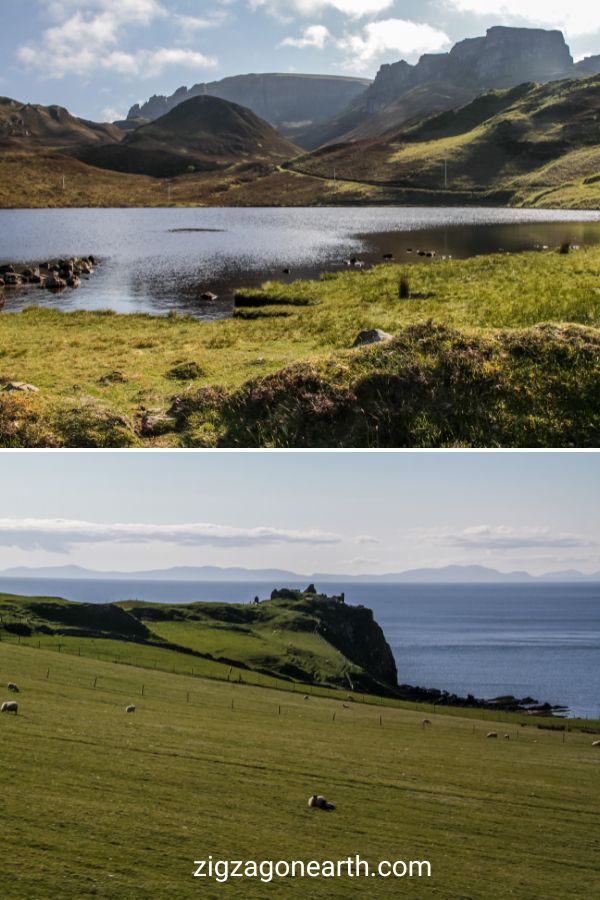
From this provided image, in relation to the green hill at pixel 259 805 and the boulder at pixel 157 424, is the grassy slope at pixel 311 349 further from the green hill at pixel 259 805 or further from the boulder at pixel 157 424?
the green hill at pixel 259 805

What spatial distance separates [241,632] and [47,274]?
42090 mm

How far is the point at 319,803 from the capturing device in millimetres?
18562

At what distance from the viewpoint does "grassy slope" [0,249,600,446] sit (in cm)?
1838

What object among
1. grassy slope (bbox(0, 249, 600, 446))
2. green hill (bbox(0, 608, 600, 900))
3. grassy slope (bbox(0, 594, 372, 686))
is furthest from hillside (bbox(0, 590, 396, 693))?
green hill (bbox(0, 608, 600, 900))

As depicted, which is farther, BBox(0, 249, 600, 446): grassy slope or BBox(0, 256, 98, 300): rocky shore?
BBox(0, 256, 98, 300): rocky shore

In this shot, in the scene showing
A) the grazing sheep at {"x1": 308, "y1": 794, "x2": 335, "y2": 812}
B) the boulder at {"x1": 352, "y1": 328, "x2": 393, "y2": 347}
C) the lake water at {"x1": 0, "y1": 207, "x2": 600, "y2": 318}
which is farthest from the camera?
the lake water at {"x1": 0, "y1": 207, "x2": 600, "y2": 318}

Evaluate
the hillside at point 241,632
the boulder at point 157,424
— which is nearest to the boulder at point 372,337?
the boulder at point 157,424

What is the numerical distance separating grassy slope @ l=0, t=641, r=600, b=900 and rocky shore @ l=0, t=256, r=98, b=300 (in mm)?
35220

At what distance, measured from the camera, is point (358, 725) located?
3409 cm

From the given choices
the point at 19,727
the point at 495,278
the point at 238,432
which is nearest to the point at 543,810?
the point at 238,432

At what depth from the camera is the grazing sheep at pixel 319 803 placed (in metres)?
18.5

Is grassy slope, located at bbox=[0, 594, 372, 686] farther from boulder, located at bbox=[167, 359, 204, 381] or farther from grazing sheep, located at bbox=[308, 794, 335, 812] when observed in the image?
grazing sheep, located at bbox=[308, 794, 335, 812]

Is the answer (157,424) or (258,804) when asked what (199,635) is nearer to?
(258,804)

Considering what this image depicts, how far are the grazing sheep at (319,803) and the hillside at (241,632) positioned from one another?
3542cm
